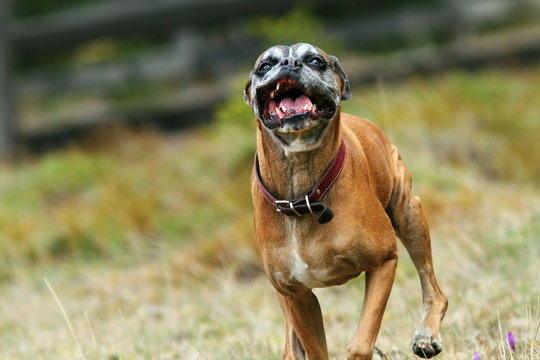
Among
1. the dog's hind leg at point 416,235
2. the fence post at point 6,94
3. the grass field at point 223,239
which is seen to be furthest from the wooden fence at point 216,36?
the dog's hind leg at point 416,235

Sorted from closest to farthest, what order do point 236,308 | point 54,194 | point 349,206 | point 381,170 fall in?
point 349,206 < point 381,170 < point 236,308 < point 54,194

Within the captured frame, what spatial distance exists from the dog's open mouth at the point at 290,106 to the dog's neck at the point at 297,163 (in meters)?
0.16

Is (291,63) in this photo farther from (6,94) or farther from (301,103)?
(6,94)

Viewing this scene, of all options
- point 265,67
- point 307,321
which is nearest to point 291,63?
point 265,67

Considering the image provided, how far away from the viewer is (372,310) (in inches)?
175

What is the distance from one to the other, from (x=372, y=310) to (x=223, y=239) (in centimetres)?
456

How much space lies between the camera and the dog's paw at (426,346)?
189 inches

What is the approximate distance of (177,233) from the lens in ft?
32.3

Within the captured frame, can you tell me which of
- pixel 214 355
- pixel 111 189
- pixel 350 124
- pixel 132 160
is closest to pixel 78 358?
→ pixel 214 355

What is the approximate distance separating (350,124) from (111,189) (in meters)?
6.93

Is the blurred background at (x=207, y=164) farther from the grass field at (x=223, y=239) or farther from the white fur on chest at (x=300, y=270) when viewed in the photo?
the white fur on chest at (x=300, y=270)

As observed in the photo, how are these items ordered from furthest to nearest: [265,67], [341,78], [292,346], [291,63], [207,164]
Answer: [207,164] < [292,346] < [341,78] < [265,67] < [291,63]

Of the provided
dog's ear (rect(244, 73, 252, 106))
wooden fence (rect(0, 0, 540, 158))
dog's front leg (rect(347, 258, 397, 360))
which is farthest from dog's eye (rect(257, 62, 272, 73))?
wooden fence (rect(0, 0, 540, 158))

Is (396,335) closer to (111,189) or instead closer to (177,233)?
(177,233)
